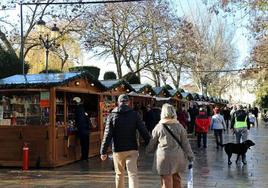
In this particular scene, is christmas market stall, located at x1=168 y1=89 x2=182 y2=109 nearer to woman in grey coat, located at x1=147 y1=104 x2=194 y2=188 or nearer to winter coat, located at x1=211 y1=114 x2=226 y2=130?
winter coat, located at x1=211 y1=114 x2=226 y2=130

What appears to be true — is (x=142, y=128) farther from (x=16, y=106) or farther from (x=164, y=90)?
(x=164, y=90)

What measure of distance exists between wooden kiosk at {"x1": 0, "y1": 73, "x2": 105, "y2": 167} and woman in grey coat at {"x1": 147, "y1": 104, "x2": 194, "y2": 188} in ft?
20.3

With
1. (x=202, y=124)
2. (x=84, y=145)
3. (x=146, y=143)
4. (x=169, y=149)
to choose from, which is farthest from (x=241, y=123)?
(x=169, y=149)

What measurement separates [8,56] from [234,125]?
13525 mm

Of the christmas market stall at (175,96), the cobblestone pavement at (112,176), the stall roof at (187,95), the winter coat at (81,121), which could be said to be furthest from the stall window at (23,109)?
the stall roof at (187,95)

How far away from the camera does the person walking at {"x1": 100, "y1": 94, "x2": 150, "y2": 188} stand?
7.65 meters

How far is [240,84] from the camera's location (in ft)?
240

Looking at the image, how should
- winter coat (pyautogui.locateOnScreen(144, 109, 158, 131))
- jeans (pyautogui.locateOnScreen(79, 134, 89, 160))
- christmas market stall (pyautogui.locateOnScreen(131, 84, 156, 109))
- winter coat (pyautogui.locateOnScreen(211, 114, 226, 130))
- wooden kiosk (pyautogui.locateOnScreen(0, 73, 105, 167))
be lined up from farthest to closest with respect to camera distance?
christmas market stall (pyautogui.locateOnScreen(131, 84, 156, 109)) < winter coat (pyautogui.locateOnScreen(144, 109, 158, 131)) < winter coat (pyautogui.locateOnScreen(211, 114, 226, 130)) < jeans (pyautogui.locateOnScreen(79, 134, 89, 160)) < wooden kiosk (pyautogui.locateOnScreen(0, 73, 105, 167))

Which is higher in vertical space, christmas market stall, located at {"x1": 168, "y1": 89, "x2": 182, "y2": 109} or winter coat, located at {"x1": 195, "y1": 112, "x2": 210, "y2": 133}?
christmas market stall, located at {"x1": 168, "y1": 89, "x2": 182, "y2": 109}

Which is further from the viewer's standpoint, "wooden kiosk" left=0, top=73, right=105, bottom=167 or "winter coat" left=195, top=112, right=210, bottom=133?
"winter coat" left=195, top=112, right=210, bottom=133

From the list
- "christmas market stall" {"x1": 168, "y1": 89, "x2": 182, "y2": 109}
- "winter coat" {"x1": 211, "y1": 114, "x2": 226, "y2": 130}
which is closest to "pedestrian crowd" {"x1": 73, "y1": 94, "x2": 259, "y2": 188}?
"winter coat" {"x1": 211, "y1": 114, "x2": 226, "y2": 130}

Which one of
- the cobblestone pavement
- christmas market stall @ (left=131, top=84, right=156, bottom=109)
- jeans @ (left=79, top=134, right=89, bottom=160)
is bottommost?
the cobblestone pavement

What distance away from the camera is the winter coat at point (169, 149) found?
7152 mm

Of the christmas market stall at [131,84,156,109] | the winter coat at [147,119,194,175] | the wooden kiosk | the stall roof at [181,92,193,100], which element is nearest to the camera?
the winter coat at [147,119,194,175]
